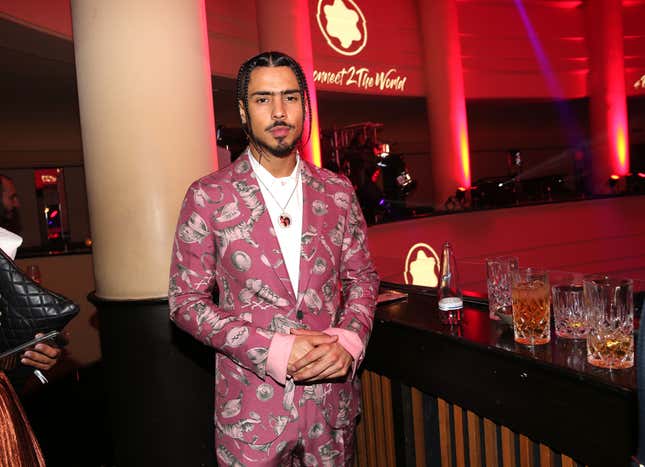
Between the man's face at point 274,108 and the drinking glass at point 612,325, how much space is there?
0.92 m

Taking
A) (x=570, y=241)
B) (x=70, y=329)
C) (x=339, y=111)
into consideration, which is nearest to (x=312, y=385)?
(x=70, y=329)

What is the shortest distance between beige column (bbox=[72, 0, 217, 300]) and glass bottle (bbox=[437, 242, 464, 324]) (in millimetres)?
1379

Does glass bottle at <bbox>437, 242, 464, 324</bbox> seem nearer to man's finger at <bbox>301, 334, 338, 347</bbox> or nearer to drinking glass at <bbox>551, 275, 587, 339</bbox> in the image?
drinking glass at <bbox>551, 275, 587, 339</bbox>

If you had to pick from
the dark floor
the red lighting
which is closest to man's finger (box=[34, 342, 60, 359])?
the dark floor

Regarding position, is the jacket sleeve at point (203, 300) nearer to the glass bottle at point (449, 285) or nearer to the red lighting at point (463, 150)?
the glass bottle at point (449, 285)

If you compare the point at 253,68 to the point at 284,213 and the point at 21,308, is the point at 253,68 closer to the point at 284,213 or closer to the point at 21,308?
the point at 284,213

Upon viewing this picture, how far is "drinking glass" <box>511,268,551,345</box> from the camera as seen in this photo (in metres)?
1.63

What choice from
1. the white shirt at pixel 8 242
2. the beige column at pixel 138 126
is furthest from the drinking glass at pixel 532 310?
the beige column at pixel 138 126

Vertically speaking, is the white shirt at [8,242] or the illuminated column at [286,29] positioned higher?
the illuminated column at [286,29]

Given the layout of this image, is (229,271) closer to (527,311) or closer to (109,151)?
(527,311)

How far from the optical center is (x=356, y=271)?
1753 millimetres

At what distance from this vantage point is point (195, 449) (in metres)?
2.83

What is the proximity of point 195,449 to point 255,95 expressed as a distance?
6.48 ft

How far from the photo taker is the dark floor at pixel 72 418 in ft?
11.9
